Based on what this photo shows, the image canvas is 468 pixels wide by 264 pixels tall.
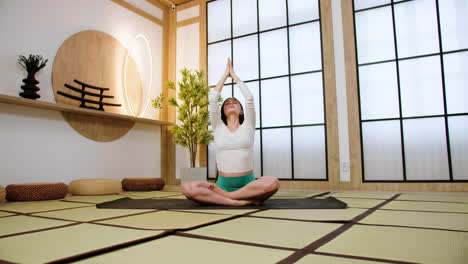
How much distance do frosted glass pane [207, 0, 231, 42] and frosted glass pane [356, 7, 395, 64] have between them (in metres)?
1.91

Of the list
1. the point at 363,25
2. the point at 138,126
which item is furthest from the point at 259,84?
the point at 138,126

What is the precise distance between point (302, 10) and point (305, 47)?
525 mm

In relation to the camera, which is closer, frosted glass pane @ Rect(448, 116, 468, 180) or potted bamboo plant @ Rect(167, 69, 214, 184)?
frosted glass pane @ Rect(448, 116, 468, 180)

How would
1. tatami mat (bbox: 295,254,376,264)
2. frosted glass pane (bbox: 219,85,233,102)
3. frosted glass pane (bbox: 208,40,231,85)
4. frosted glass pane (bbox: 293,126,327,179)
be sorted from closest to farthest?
Answer: tatami mat (bbox: 295,254,376,264) → frosted glass pane (bbox: 293,126,327,179) → frosted glass pane (bbox: 219,85,233,102) → frosted glass pane (bbox: 208,40,231,85)

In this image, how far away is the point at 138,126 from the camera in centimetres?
475

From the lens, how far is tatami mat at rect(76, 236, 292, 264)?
100 cm

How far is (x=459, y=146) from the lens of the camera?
11.3ft

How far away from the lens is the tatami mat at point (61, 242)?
1.08m

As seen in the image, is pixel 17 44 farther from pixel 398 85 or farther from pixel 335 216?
pixel 398 85

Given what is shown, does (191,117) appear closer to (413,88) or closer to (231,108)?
(231,108)

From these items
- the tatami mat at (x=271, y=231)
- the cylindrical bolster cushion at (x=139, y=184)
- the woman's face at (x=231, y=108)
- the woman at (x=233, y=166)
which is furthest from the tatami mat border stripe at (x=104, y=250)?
the cylindrical bolster cushion at (x=139, y=184)

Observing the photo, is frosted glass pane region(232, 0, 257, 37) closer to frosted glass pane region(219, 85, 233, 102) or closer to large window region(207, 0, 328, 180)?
large window region(207, 0, 328, 180)

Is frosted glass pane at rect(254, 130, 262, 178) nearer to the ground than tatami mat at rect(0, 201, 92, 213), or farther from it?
farther from it

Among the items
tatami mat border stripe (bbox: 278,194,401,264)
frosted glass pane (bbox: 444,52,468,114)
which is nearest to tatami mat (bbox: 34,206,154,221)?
tatami mat border stripe (bbox: 278,194,401,264)
